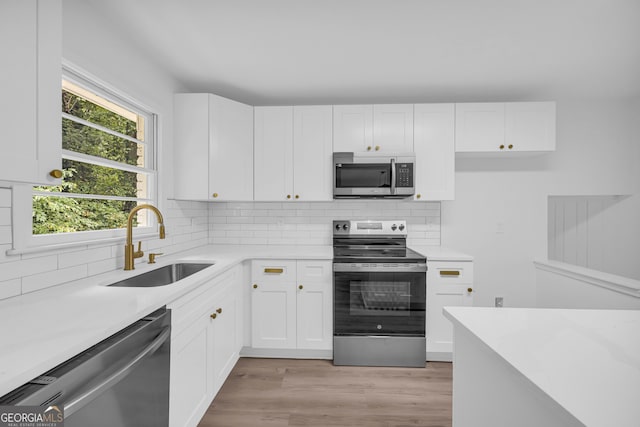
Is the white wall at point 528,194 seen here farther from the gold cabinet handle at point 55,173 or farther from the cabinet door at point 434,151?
the gold cabinet handle at point 55,173

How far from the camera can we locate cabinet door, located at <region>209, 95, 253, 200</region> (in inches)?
106

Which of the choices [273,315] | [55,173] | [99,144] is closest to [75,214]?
[99,144]

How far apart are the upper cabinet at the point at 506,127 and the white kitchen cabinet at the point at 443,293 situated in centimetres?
112

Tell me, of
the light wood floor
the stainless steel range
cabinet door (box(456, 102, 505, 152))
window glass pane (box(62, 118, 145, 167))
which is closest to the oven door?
the stainless steel range

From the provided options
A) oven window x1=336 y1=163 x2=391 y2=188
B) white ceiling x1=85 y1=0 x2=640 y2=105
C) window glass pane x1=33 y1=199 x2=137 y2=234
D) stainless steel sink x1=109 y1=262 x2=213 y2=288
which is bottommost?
stainless steel sink x1=109 y1=262 x2=213 y2=288

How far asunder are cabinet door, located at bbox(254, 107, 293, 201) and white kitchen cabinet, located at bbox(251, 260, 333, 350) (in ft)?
2.35

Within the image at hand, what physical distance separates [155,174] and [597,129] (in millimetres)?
4309

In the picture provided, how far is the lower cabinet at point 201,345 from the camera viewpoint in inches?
58.3

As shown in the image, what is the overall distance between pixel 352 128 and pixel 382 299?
5.15 feet

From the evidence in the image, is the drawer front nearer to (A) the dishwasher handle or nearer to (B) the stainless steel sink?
(B) the stainless steel sink

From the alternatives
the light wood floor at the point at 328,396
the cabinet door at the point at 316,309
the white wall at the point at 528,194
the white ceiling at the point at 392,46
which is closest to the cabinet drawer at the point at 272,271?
the cabinet door at the point at 316,309

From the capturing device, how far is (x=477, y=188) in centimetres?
325

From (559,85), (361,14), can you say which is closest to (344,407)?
(361,14)

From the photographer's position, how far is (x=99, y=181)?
6.23ft
